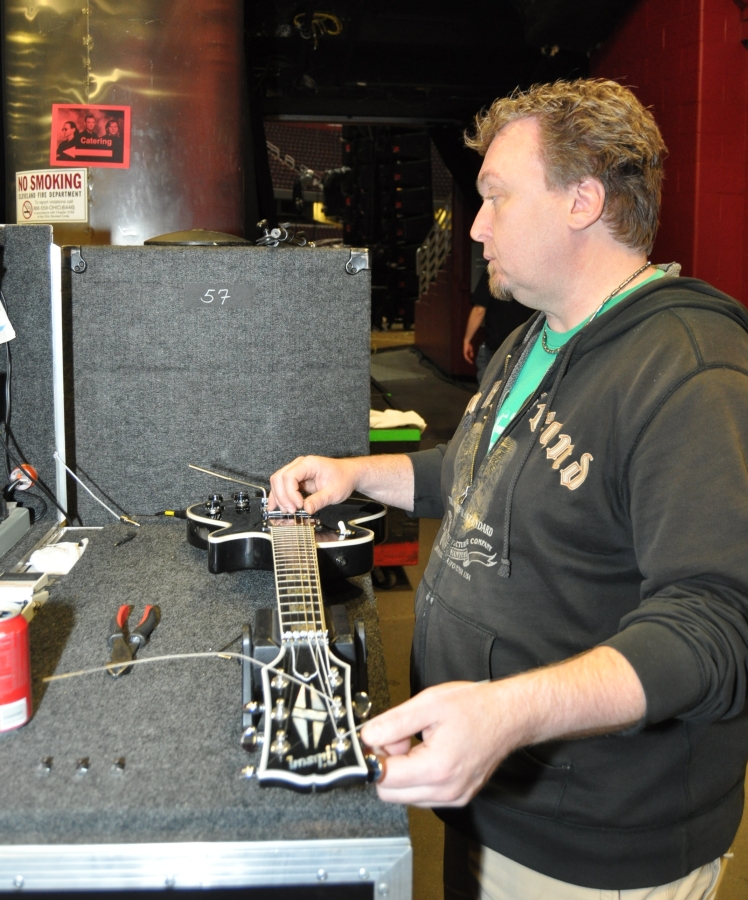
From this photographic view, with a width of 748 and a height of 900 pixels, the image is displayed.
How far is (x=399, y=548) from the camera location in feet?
10.3

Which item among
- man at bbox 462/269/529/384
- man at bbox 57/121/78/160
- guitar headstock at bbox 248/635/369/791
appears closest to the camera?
guitar headstock at bbox 248/635/369/791

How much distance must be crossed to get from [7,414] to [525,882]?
3.37ft

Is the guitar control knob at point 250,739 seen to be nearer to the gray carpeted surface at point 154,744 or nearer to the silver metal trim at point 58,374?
the gray carpeted surface at point 154,744

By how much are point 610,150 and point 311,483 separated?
612 mm

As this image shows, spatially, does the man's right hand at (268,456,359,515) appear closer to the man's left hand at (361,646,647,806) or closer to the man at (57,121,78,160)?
the man's left hand at (361,646,647,806)

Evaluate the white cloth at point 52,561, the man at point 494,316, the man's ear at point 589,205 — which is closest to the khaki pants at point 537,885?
the white cloth at point 52,561

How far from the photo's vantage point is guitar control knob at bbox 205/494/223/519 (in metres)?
1.27

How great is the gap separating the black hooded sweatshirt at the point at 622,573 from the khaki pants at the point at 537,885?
2 cm

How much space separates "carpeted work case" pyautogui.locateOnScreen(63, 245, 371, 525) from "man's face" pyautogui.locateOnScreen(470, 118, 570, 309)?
1.27 ft

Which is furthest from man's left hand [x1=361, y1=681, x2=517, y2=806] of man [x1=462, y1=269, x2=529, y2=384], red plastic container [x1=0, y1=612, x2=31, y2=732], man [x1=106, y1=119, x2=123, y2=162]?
man [x1=462, y1=269, x2=529, y2=384]

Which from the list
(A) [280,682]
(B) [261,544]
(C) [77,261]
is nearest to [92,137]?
(C) [77,261]

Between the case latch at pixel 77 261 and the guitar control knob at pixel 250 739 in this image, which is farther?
the case latch at pixel 77 261

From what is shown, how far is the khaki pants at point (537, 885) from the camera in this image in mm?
975

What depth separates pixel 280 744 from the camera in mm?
673
